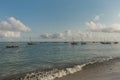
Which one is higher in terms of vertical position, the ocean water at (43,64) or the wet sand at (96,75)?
the wet sand at (96,75)

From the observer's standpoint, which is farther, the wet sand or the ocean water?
the ocean water

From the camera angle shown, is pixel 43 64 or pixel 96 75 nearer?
pixel 96 75

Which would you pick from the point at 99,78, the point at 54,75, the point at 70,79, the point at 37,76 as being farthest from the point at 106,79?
the point at 37,76

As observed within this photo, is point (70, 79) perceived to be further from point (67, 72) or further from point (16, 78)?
point (16, 78)

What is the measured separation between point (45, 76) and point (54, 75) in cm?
99

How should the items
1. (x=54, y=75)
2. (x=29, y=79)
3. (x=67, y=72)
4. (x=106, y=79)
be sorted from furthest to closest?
1. (x=67, y=72)
2. (x=54, y=75)
3. (x=29, y=79)
4. (x=106, y=79)

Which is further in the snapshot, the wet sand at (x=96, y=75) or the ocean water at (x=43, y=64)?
the ocean water at (x=43, y=64)

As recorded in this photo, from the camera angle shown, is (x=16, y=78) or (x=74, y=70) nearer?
(x=16, y=78)

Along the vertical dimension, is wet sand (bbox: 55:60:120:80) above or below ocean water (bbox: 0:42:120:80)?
above

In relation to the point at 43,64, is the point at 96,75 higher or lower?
higher

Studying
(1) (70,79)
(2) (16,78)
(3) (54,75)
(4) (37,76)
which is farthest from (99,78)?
(2) (16,78)

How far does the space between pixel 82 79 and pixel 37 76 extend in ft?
16.1

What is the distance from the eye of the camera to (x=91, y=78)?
1784 centimetres

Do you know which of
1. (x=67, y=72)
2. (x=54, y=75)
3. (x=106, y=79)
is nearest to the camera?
(x=106, y=79)
